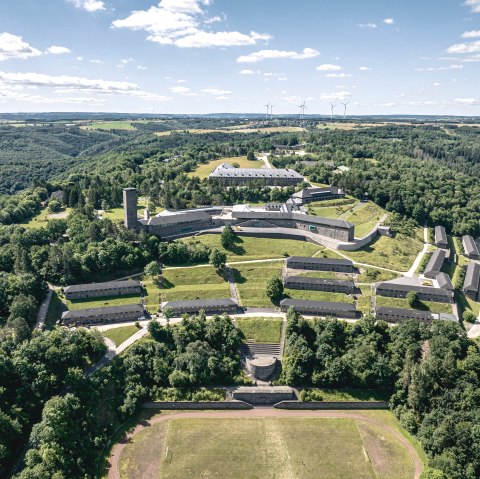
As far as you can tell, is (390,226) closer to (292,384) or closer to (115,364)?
(292,384)

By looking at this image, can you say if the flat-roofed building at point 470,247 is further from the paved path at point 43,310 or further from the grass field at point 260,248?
the paved path at point 43,310


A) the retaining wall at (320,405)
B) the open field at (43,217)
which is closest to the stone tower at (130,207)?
the open field at (43,217)

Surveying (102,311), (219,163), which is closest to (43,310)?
(102,311)

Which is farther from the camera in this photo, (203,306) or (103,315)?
(203,306)

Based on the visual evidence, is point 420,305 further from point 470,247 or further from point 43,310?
point 43,310

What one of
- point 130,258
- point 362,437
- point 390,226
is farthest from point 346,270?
point 130,258
